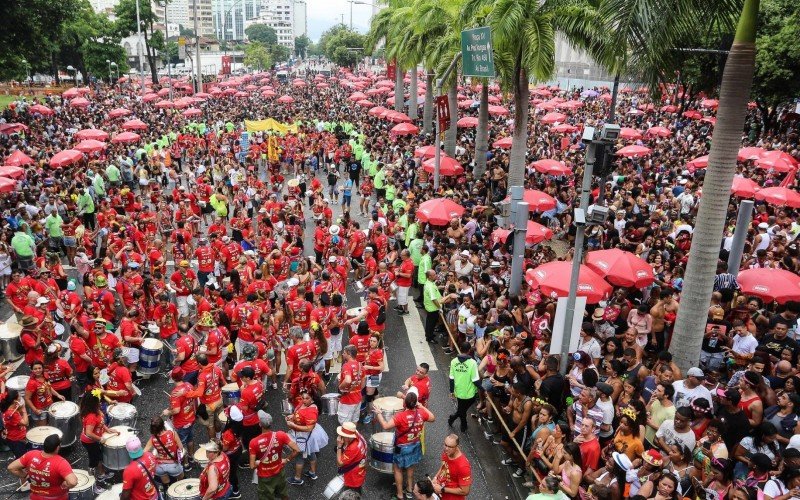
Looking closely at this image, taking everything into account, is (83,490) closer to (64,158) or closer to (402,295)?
(402,295)

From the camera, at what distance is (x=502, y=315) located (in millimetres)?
10195

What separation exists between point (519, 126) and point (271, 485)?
12842mm

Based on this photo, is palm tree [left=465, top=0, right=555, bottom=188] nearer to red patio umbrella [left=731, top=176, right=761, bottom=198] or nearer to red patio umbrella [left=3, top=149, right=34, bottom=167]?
red patio umbrella [left=731, top=176, right=761, bottom=198]

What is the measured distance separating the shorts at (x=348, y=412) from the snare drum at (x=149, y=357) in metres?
3.73

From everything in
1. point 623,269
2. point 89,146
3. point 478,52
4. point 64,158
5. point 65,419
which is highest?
point 478,52

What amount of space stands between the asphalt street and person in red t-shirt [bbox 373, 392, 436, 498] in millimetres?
515

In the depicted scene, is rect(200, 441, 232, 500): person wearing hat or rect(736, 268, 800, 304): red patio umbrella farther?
rect(736, 268, 800, 304): red patio umbrella

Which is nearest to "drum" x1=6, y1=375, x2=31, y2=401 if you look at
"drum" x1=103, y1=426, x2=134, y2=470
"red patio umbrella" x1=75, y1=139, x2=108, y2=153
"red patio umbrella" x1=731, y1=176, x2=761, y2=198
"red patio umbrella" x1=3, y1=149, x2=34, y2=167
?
"drum" x1=103, y1=426, x2=134, y2=470

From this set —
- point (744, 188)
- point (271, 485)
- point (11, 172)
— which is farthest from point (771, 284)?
point (11, 172)

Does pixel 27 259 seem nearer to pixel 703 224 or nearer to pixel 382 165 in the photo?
pixel 382 165

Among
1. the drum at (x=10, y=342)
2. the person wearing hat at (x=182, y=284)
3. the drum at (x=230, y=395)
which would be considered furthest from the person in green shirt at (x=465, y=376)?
the drum at (x=10, y=342)

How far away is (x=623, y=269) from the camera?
→ 426 inches

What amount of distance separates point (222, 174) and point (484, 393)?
16677 millimetres

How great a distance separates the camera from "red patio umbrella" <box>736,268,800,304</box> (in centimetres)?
1005
